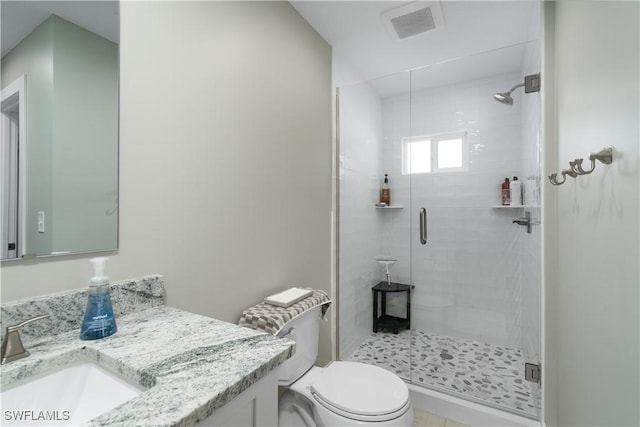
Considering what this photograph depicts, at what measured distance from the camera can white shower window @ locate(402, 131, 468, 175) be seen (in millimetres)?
2375

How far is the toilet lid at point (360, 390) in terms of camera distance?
1.23 m

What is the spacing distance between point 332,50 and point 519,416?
106 inches

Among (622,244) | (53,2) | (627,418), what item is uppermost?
(53,2)

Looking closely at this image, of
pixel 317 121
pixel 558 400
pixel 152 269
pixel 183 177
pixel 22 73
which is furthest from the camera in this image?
pixel 317 121

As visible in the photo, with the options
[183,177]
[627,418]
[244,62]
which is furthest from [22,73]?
[627,418]

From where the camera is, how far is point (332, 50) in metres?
2.27

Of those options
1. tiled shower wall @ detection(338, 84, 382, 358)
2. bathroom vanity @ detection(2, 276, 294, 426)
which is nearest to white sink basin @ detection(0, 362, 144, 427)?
bathroom vanity @ detection(2, 276, 294, 426)

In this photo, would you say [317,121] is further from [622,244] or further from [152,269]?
[622,244]

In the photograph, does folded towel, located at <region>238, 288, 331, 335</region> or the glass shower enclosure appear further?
the glass shower enclosure

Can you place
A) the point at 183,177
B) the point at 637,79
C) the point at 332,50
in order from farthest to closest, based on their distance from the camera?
the point at 332,50
the point at 183,177
the point at 637,79

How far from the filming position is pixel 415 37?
210 centimetres

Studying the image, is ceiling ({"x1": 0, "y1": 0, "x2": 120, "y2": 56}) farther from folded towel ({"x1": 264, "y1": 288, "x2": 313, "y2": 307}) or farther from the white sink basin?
folded towel ({"x1": 264, "y1": 288, "x2": 313, "y2": 307})

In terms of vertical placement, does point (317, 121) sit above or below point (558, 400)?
above

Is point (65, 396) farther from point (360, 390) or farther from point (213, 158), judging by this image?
point (360, 390)
